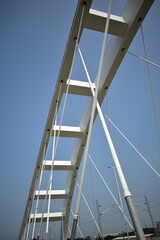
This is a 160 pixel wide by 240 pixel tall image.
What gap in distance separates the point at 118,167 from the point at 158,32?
6597 mm

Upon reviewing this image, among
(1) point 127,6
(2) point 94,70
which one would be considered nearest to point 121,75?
(2) point 94,70

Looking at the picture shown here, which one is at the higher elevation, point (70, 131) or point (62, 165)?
point (70, 131)

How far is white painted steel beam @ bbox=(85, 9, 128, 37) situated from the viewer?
604 centimetres

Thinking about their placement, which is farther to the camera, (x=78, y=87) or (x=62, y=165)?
(x=62, y=165)

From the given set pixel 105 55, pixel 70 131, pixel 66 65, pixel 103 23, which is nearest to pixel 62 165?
pixel 70 131

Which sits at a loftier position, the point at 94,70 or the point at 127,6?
the point at 94,70

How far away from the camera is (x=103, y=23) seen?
6.26 m

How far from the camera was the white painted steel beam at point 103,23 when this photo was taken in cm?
604

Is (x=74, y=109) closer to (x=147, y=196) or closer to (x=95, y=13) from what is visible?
(x=95, y=13)

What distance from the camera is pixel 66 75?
819cm

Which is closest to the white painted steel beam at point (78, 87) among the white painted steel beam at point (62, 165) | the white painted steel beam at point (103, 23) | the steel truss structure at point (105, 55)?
the steel truss structure at point (105, 55)

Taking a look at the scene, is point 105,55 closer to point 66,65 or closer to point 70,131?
point 66,65

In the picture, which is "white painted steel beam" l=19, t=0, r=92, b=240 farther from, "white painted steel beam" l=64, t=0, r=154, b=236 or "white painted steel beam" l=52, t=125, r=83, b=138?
"white painted steel beam" l=64, t=0, r=154, b=236

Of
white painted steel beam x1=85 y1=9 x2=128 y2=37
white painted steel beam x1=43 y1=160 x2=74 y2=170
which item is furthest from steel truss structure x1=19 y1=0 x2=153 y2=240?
white painted steel beam x1=43 y1=160 x2=74 y2=170
